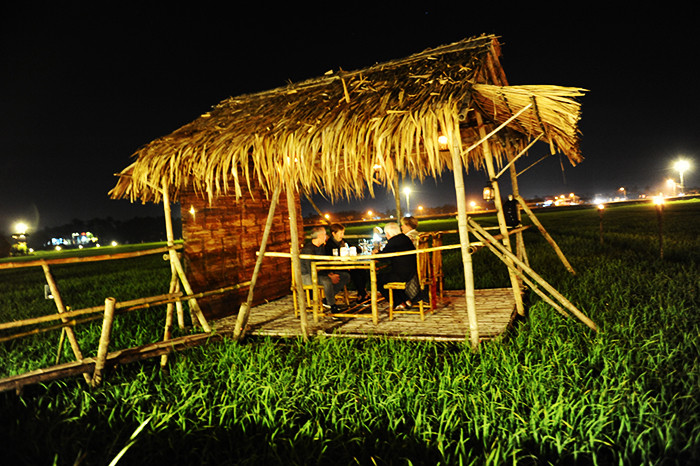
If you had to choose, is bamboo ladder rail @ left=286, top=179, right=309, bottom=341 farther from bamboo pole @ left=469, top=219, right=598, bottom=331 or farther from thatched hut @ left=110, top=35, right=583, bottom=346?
bamboo pole @ left=469, top=219, right=598, bottom=331

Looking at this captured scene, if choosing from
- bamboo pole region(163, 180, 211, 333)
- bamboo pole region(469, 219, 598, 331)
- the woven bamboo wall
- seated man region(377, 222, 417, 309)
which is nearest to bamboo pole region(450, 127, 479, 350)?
bamboo pole region(469, 219, 598, 331)

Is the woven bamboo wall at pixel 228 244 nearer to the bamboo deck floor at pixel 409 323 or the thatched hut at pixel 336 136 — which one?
the thatched hut at pixel 336 136

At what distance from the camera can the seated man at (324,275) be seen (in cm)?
566

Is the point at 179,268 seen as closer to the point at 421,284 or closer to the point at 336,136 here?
the point at 336,136

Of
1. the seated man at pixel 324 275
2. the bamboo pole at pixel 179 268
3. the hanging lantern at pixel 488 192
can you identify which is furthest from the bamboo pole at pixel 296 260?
the hanging lantern at pixel 488 192

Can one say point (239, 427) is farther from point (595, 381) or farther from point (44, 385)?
point (595, 381)

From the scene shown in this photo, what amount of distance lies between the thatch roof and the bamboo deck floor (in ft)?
6.01

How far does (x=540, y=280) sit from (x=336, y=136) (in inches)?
109

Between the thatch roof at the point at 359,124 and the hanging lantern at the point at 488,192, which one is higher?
the thatch roof at the point at 359,124

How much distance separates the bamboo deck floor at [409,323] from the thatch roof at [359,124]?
6.01 feet

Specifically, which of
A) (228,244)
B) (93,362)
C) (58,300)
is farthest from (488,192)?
(58,300)

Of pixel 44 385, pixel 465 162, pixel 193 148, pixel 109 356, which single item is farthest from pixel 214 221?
pixel 465 162

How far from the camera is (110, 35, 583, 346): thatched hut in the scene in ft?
12.4

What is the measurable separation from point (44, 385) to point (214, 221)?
3.00m
